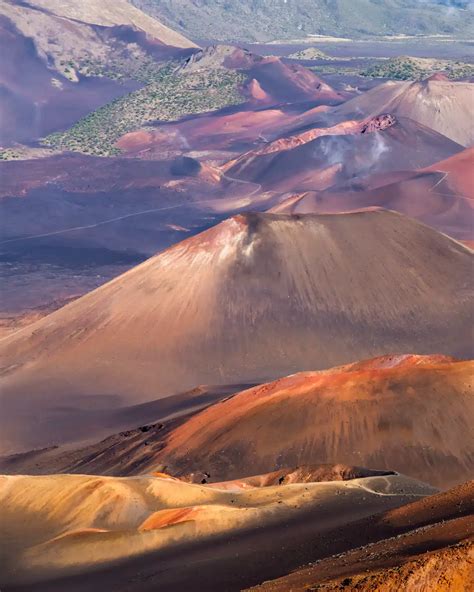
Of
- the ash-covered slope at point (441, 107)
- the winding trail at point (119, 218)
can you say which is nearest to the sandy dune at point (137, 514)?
the winding trail at point (119, 218)

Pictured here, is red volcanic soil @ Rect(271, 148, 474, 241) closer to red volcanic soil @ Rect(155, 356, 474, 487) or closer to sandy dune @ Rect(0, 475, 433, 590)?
red volcanic soil @ Rect(155, 356, 474, 487)

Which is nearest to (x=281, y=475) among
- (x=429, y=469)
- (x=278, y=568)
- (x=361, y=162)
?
(x=429, y=469)

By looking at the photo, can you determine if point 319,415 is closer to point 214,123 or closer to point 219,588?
point 219,588

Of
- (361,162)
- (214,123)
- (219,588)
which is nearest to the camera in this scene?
(219,588)

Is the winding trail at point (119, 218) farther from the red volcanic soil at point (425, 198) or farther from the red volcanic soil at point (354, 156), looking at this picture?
the red volcanic soil at point (425, 198)

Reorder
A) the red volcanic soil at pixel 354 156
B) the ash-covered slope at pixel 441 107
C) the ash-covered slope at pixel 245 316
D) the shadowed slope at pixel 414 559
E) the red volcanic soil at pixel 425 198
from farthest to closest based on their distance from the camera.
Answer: the ash-covered slope at pixel 441 107
the red volcanic soil at pixel 354 156
the red volcanic soil at pixel 425 198
the ash-covered slope at pixel 245 316
the shadowed slope at pixel 414 559

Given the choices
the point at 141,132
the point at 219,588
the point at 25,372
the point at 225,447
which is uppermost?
the point at 219,588
